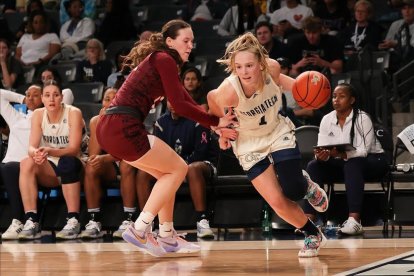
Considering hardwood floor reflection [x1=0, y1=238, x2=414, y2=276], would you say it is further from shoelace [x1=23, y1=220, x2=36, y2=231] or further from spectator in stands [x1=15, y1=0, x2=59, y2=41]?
spectator in stands [x1=15, y1=0, x2=59, y2=41]

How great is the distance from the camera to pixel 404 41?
11820mm

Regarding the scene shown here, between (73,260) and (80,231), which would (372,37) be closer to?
(80,231)

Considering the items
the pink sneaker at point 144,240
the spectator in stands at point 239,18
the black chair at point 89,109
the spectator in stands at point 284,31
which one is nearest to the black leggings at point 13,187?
the black chair at point 89,109

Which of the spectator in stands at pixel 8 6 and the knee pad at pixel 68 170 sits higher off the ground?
the spectator in stands at pixel 8 6

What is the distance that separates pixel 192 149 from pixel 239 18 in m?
3.93

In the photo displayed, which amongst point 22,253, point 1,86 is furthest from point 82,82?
point 22,253

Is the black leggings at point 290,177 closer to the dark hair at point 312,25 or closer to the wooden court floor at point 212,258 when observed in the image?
the wooden court floor at point 212,258

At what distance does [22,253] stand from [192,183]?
1.91 m

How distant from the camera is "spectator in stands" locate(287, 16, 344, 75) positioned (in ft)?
37.8

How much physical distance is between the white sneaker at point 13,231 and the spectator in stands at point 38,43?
4296 mm

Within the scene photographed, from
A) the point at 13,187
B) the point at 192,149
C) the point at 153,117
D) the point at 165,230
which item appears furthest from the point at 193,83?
the point at 165,230

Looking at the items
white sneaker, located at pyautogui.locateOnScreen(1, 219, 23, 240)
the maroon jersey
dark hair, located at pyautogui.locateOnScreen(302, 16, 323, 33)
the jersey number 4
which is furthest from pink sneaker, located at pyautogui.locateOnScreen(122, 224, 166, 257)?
dark hair, located at pyautogui.locateOnScreen(302, 16, 323, 33)

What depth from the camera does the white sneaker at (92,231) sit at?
9664mm

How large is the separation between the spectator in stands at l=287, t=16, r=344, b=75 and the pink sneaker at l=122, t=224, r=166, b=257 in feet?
14.1
